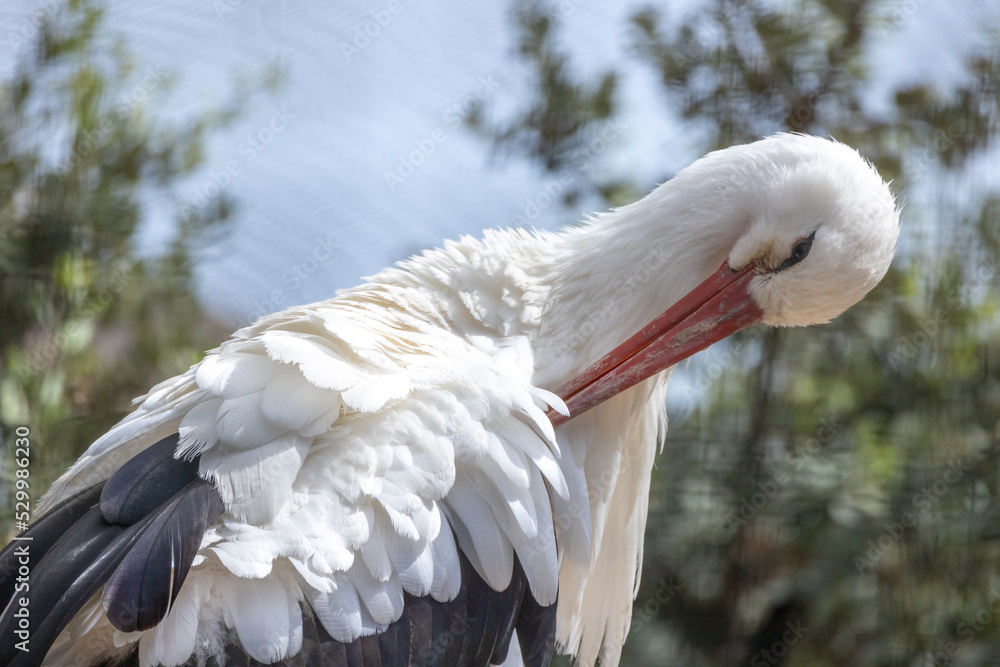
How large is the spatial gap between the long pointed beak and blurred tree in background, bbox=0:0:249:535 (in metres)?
1.28

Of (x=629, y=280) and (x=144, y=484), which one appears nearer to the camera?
(x=144, y=484)

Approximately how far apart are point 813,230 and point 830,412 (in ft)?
3.88

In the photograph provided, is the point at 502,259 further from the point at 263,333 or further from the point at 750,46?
the point at 750,46

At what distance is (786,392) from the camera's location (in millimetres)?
2301

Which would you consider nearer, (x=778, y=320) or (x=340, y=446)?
(x=340, y=446)

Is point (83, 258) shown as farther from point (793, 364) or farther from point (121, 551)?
point (793, 364)

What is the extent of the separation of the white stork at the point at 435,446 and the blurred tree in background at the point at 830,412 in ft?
2.71

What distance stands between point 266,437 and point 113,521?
0.67ft

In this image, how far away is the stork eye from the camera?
1271mm

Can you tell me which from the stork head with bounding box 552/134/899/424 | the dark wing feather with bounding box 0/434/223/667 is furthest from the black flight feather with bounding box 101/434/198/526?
the stork head with bounding box 552/134/899/424

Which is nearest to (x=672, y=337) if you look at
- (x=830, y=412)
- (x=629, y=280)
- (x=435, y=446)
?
(x=629, y=280)

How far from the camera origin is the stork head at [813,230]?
1238mm

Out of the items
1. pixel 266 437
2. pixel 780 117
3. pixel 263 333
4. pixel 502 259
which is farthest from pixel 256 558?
pixel 780 117

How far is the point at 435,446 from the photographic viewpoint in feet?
3.62
